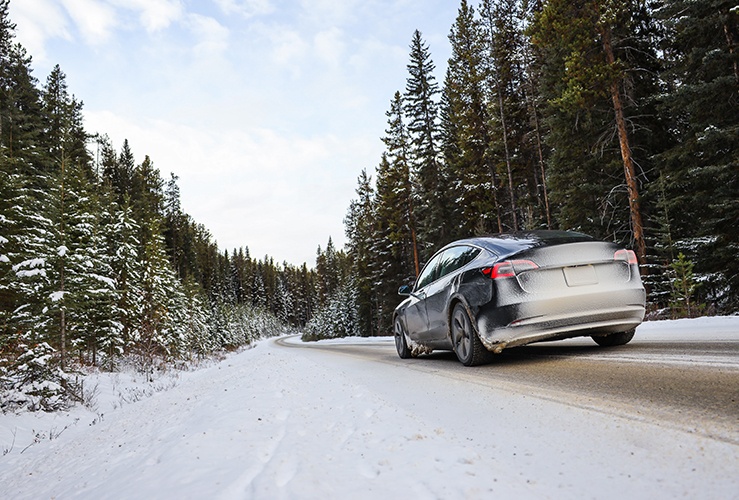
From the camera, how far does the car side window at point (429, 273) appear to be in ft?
22.2

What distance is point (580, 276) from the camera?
473 cm

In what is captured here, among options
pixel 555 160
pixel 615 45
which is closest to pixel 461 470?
pixel 615 45

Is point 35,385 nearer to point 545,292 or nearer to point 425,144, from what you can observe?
point 545,292

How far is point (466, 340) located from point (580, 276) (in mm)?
1647

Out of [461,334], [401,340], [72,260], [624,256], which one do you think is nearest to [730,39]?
[624,256]

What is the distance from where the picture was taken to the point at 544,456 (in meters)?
1.88

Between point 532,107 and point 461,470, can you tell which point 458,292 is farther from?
point 532,107

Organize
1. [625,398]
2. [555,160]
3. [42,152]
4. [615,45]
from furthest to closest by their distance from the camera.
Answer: [42,152] → [555,160] → [615,45] → [625,398]

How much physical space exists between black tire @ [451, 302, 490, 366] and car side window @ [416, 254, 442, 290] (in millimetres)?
1143

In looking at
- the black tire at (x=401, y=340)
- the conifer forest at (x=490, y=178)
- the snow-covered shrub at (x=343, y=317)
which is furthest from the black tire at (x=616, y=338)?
the snow-covered shrub at (x=343, y=317)

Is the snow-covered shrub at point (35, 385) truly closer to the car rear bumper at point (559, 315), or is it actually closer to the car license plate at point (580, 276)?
the car rear bumper at point (559, 315)

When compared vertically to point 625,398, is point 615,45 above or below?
above

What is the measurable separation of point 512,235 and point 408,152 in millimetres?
29726

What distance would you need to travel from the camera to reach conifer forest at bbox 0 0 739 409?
1195 cm
